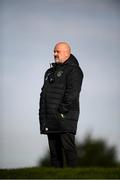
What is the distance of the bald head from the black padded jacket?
0.51 feet

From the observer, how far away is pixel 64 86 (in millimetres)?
9250

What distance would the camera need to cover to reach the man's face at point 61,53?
9391 mm

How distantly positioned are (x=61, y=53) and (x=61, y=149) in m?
1.19

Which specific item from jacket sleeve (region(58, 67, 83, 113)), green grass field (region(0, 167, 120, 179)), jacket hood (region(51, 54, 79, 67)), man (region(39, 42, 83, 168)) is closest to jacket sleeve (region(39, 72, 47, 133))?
man (region(39, 42, 83, 168))

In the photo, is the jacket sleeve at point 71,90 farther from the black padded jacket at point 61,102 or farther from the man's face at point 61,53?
the man's face at point 61,53

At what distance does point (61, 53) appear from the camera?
30.9ft

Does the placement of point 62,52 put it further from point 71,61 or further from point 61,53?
point 71,61

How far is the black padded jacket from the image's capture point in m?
9.18

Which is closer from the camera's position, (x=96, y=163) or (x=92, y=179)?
(x=92, y=179)

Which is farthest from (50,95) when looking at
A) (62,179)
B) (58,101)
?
(62,179)

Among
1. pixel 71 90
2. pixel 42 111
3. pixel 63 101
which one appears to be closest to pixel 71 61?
pixel 71 90

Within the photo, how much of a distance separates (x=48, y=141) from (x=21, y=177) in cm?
146

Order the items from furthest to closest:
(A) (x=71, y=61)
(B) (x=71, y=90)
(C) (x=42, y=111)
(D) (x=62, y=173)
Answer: (A) (x=71, y=61), (C) (x=42, y=111), (B) (x=71, y=90), (D) (x=62, y=173)

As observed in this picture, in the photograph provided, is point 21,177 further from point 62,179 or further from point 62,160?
point 62,160
